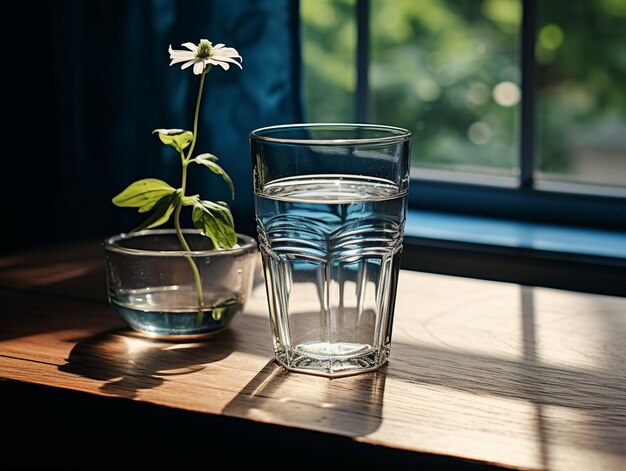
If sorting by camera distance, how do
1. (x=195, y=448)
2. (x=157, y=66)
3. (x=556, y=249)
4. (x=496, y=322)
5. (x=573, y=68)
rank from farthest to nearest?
1. (x=573, y=68)
2. (x=157, y=66)
3. (x=556, y=249)
4. (x=496, y=322)
5. (x=195, y=448)

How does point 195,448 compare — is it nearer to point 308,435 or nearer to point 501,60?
point 308,435

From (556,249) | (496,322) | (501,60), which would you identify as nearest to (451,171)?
(501,60)

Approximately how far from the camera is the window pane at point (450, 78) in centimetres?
→ 199

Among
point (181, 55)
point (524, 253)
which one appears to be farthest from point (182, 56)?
point (524, 253)

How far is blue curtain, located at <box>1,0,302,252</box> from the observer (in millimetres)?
1732

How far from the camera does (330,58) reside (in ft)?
6.98

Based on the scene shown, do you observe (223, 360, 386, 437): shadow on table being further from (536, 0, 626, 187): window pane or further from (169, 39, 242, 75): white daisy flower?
(536, 0, 626, 187): window pane

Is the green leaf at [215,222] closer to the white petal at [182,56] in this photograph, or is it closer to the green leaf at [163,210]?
the green leaf at [163,210]

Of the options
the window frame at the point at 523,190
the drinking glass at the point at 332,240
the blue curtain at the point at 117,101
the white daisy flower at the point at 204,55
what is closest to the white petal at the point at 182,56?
the white daisy flower at the point at 204,55

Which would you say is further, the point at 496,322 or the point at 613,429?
the point at 496,322

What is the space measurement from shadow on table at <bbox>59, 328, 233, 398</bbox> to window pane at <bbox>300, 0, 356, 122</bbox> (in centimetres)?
107

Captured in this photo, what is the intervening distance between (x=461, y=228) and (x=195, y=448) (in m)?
0.95

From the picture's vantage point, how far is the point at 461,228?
1798 mm

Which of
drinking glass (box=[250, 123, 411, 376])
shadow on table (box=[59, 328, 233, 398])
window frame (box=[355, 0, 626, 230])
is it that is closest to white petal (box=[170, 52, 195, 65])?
drinking glass (box=[250, 123, 411, 376])
